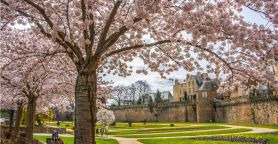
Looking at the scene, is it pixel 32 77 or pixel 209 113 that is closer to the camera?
pixel 32 77

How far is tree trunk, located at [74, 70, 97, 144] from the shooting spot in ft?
23.8

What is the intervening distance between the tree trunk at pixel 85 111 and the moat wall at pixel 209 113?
139 ft

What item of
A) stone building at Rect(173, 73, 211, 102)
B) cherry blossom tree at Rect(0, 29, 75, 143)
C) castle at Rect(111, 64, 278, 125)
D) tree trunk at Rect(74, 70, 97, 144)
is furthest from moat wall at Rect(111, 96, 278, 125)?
tree trunk at Rect(74, 70, 97, 144)

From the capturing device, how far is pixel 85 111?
23.9ft

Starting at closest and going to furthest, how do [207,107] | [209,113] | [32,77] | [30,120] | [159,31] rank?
[159,31] → [32,77] → [30,120] → [209,113] → [207,107]

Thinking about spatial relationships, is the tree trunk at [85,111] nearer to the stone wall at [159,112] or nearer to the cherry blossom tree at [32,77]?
the cherry blossom tree at [32,77]

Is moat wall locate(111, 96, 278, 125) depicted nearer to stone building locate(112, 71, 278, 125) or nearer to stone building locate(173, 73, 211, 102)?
stone building locate(112, 71, 278, 125)

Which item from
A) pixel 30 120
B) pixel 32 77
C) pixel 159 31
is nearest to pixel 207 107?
pixel 30 120

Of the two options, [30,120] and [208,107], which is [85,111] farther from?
[208,107]

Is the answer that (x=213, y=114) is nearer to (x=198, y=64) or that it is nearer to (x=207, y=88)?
(x=207, y=88)

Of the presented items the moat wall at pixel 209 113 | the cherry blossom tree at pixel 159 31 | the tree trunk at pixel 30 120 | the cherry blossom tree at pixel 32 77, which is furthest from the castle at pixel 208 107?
the cherry blossom tree at pixel 159 31

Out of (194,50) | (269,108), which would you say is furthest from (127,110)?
(194,50)

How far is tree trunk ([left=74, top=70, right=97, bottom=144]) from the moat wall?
4239cm

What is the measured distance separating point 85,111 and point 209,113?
65648 mm
